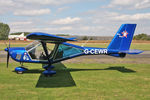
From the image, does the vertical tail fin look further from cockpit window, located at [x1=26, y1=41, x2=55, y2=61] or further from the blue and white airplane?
cockpit window, located at [x1=26, y1=41, x2=55, y2=61]

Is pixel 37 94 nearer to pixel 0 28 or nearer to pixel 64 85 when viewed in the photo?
pixel 64 85

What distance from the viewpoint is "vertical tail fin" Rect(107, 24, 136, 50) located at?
10.8 meters

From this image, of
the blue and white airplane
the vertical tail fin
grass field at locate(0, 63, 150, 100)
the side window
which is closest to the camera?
grass field at locate(0, 63, 150, 100)

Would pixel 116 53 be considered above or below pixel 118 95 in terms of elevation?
above

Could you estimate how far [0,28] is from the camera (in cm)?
11975

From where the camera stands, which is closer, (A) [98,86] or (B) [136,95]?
(B) [136,95]

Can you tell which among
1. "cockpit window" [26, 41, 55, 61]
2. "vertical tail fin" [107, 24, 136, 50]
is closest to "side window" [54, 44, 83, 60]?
"cockpit window" [26, 41, 55, 61]

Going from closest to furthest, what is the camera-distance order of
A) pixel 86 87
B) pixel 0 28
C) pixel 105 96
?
pixel 105 96
pixel 86 87
pixel 0 28

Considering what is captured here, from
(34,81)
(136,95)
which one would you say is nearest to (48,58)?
(34,81)

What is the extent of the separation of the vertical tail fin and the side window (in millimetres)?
2566

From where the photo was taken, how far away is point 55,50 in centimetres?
998

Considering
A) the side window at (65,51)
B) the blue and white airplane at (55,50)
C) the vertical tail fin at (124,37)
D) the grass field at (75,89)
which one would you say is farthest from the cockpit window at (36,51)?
the vertical tail fin at (124,37)

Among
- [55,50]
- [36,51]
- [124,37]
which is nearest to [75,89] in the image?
[55,50]

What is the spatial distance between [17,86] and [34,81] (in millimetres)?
1042
